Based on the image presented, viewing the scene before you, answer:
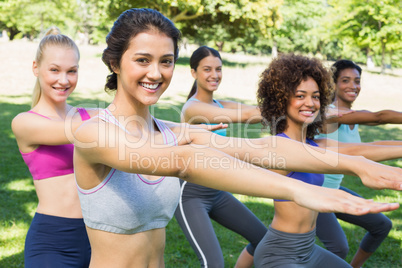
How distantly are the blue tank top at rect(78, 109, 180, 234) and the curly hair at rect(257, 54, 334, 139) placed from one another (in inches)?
62.6

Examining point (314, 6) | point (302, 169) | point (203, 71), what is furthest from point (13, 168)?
point (314, 6)

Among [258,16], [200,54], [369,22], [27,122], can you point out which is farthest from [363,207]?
[369,22]

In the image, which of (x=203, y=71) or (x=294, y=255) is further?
(x=203, y=71)

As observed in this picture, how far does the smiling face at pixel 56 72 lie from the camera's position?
305 centimetres

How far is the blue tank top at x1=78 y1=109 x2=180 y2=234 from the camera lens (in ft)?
6.43

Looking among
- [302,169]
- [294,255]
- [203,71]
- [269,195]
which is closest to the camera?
[269,195]

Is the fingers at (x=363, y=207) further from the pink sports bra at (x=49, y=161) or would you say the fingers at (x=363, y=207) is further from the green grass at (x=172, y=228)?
the green grass at (x=172, y=228)

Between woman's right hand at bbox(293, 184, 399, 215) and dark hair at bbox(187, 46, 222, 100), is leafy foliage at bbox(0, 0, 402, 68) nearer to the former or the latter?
dark hair at bbox(187, 46, 222, 100)

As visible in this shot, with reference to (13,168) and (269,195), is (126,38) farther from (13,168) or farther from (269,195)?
(13,168)

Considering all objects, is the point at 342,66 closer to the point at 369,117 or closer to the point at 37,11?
the point at 369,117

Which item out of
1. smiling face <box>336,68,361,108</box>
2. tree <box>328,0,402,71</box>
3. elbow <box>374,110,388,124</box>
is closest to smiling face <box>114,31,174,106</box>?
elbow <box>374,110,388,124</box>

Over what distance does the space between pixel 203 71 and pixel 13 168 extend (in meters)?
4.91

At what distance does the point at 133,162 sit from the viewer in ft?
5.32

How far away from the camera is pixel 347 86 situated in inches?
196
